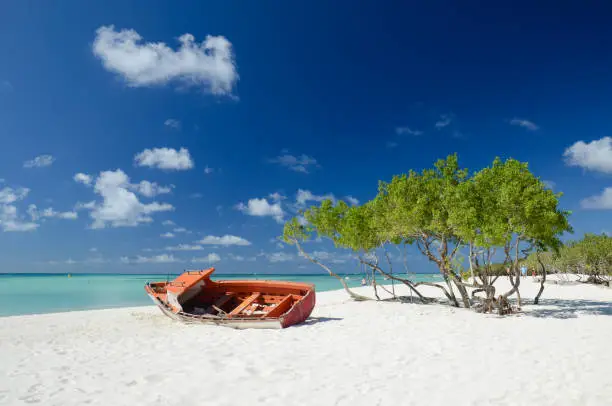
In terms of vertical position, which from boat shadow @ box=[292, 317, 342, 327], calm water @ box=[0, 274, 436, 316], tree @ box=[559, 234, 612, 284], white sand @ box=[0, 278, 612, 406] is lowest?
calm water @ box=[0, 274, 436, 316]

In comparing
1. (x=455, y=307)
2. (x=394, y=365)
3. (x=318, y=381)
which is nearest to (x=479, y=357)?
(x=394, y=365)

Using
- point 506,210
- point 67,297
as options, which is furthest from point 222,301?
point 67,297

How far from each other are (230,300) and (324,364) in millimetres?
8953

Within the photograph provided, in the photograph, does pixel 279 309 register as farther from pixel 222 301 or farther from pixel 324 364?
pixel 324 364

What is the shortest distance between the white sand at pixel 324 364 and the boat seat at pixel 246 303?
1.49 meters

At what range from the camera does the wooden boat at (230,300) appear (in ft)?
41.7

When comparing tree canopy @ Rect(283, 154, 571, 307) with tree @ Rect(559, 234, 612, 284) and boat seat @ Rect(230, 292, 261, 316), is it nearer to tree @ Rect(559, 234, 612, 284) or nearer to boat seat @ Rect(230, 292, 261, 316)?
boat seat @ Rect(230, 292, 261, 316)

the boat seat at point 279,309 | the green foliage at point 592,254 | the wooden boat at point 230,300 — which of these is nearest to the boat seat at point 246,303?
the wooden boat at point 230,300

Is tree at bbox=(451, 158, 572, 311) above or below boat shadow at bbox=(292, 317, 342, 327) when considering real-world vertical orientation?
above

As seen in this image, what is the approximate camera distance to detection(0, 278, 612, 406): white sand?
5.75 m

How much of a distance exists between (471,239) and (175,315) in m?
10.9

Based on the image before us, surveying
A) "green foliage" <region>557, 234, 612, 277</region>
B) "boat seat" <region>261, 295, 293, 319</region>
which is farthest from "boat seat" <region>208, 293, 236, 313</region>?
"green foliage" <region>557, 234, 612, 277</region>

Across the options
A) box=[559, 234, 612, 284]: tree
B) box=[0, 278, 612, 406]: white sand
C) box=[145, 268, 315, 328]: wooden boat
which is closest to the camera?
box=[0, 278, 612, 406]: white sand

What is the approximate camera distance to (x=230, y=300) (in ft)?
51.7
